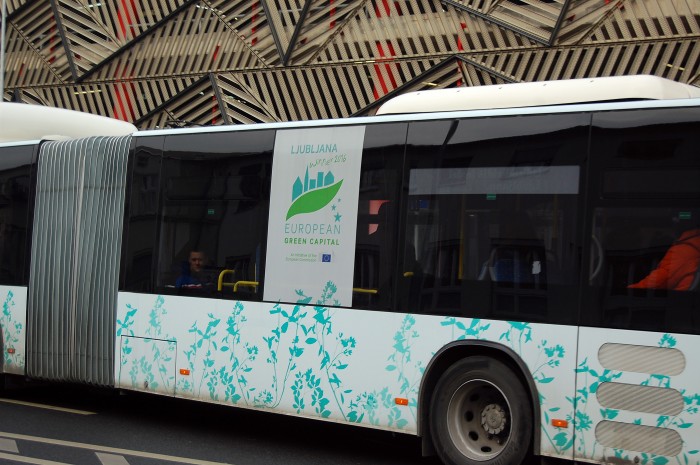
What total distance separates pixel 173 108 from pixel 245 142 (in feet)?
51.8

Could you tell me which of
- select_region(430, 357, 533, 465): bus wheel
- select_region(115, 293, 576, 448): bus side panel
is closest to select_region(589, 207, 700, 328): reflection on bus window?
select_region(115, 293, 576, 448): bus side panel

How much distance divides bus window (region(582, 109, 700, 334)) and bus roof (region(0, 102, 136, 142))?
7169 millimetres

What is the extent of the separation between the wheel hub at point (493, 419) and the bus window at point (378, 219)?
1.16 m

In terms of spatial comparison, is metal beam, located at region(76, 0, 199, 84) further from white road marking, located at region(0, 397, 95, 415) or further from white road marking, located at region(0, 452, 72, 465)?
white road marking, located at region(0, 452, 72, 465)

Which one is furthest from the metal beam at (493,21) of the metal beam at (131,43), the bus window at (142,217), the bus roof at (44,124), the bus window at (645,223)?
the bus window at (645,223)

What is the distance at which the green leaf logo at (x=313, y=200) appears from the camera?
8.95 meters

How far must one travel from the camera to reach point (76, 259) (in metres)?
11.1

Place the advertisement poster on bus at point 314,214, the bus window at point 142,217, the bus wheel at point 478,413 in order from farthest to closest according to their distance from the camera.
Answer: the bus window at point 142,217 → the advertisement poster on bus at point 314,214 → the bus wheel at point 478,413

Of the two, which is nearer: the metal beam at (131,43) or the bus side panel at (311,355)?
the bus side panel at (311,355)

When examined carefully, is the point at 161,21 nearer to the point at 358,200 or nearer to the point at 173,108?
the point at 173,108

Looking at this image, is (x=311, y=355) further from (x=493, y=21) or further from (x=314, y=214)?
(x=493, y=21)

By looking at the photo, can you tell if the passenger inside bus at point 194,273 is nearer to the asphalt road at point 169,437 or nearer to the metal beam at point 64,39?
the asphalt road at point 169,437

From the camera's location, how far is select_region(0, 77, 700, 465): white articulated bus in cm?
712

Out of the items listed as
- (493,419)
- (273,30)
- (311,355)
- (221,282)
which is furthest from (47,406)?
(273,30)
